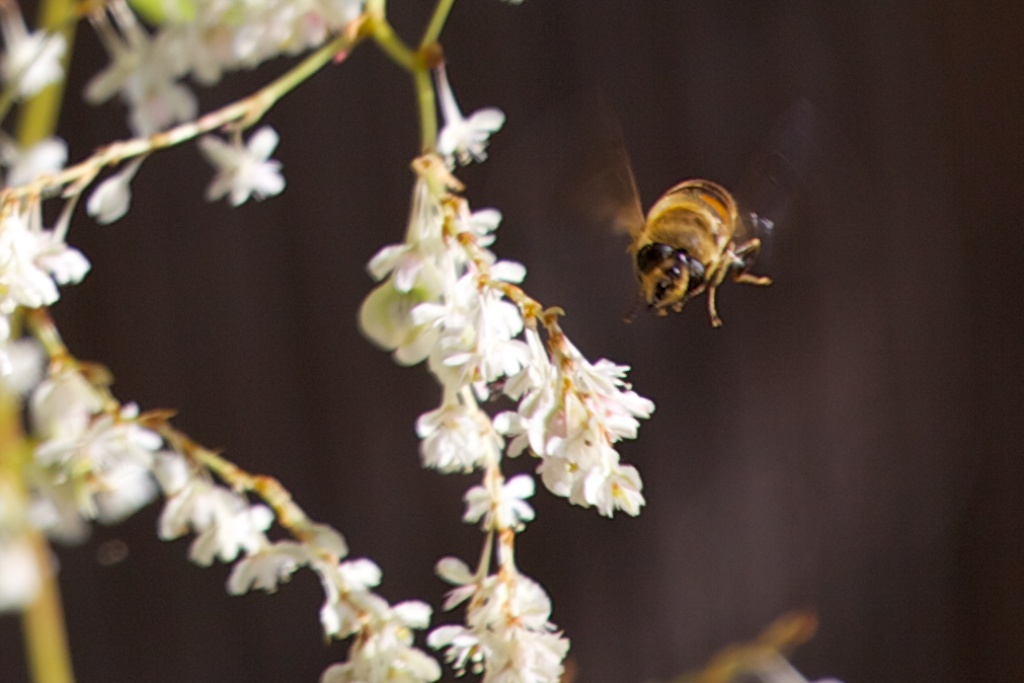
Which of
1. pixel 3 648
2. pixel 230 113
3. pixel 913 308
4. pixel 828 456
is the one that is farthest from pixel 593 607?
pixel 230 113

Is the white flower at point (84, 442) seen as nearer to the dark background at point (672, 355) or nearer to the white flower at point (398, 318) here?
the white flower at point (398, 318)

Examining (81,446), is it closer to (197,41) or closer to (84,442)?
(84,442)

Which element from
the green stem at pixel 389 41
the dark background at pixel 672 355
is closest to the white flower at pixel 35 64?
the green stem at pixel 389 41

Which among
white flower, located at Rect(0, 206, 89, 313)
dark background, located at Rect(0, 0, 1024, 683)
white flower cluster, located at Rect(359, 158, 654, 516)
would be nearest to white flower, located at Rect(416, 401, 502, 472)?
white flower cluster, located at Rect(359, 158, 654, 516)

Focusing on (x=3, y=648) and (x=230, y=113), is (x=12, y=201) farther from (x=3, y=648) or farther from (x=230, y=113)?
(x=3, y=648)

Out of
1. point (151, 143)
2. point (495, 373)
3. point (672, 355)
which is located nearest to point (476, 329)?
point (495, 373)

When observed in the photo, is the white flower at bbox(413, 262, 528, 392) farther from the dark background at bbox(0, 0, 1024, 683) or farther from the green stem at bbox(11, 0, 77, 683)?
the dark background at bbox(0, 0, 1024, 683)

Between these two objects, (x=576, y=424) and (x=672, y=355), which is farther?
(x=672, y=355)

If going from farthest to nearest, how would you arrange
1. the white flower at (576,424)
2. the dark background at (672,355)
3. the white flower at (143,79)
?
the dark background at (672,355)
the white flower at (143,79)
the white flower at (576,424)
